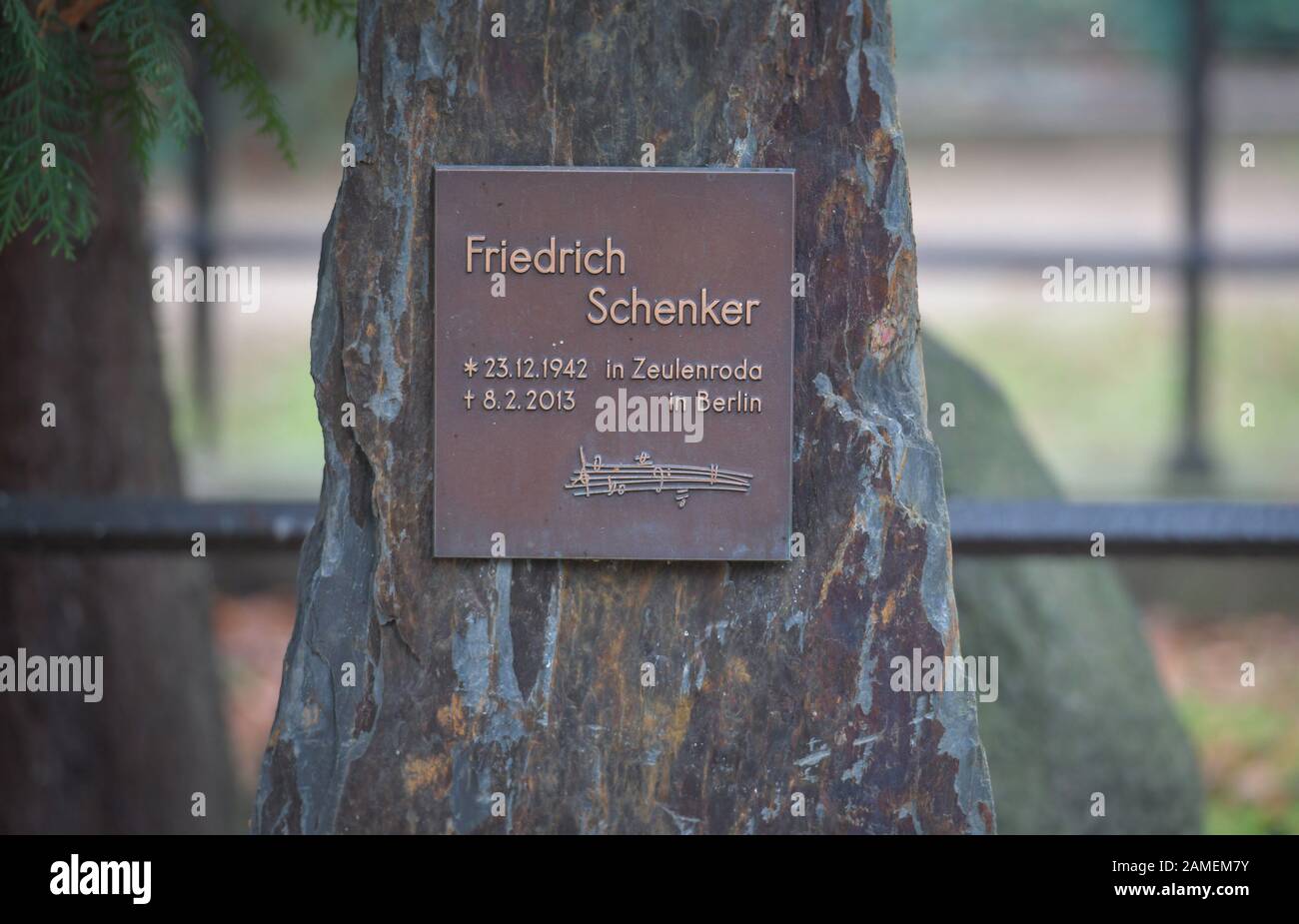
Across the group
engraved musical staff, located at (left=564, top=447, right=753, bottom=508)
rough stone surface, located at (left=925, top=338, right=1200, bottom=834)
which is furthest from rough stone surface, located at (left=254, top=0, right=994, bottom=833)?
rough stone surface, located at (left=925, top=338, right=1200, bottom=834)

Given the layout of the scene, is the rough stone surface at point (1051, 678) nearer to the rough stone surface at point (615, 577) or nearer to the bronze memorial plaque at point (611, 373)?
the rough stone surface at point (615, 577)

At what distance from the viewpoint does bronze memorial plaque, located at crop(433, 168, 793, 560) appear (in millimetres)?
2727

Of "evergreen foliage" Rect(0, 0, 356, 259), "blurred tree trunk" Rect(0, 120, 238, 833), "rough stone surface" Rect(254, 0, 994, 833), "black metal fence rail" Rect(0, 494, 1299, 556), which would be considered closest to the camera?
"rough stone surface" Rect(254, 0, 994, 833)

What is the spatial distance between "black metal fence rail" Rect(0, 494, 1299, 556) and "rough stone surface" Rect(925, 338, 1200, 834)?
1.11ft

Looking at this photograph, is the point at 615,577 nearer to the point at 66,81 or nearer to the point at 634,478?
the point at 634,478

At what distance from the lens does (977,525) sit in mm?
3361

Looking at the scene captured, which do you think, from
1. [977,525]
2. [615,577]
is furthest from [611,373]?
[977,525]

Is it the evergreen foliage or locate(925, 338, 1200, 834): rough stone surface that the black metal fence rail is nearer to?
locate(925, 338, 1200, 834): rough stone surface

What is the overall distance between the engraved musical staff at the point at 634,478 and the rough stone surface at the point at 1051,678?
1.21 m

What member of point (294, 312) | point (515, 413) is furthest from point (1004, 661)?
point (294, 312)

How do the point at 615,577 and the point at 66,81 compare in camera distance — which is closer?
the point at 615,577

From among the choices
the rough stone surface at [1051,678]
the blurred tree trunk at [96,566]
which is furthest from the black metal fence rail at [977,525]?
the blurred tree trunk at [96,566]

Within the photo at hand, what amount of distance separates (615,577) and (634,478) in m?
0.21

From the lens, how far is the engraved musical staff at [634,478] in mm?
2754
